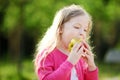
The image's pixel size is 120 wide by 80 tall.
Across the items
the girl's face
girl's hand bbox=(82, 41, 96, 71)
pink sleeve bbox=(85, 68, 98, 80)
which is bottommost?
pink sleeve bbox=(85, 68, 98, 80)

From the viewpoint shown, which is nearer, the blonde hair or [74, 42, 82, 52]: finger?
[74, 42, 82, 52]: finger

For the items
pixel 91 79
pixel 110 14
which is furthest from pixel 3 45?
pixel 91 79

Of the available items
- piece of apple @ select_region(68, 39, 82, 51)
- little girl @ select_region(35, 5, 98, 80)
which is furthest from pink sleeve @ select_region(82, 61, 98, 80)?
piece of apple @ select_region(68, 39, 82, 51)

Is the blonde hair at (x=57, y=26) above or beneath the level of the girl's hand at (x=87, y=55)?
above

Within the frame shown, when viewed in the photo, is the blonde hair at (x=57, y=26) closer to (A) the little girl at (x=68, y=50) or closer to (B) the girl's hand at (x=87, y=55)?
(A) the little girl at (x=68, y=50)

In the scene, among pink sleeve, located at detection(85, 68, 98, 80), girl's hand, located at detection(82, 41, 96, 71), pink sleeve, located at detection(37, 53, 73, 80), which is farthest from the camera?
pink sleeve, located at detection(85, 68, 98, 80)

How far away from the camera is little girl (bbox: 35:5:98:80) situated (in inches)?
139

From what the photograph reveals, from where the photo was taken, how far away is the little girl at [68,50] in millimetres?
3533

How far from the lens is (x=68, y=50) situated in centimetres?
368

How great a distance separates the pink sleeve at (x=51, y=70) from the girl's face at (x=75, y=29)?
170 millimetres

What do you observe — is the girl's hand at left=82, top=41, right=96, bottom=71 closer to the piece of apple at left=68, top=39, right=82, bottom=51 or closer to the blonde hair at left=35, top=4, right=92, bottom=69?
the piece of apple at left=68, top=39, right=82, bottom=51

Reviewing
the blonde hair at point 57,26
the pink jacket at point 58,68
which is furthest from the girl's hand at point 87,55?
the blonde hair at point 57,26

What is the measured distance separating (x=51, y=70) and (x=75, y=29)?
32 centimetres

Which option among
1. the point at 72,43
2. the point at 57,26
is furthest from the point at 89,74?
the point at 57,26
